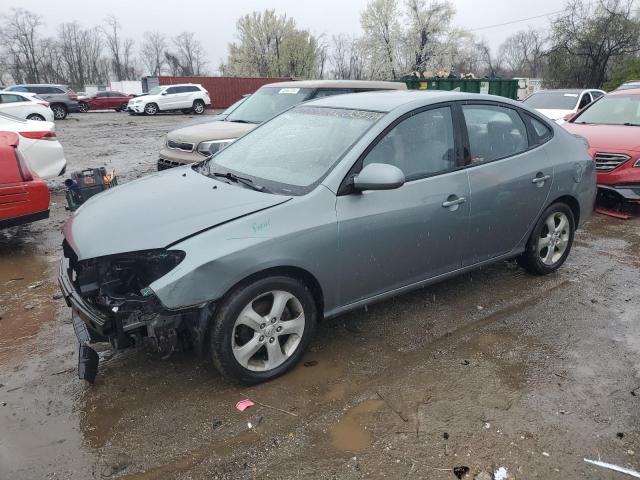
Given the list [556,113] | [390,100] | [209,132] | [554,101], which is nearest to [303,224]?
[390,100]

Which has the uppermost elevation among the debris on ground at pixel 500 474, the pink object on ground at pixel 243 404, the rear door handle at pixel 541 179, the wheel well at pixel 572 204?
the rear door handle at pixel 541 179

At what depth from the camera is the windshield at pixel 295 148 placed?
132 inches

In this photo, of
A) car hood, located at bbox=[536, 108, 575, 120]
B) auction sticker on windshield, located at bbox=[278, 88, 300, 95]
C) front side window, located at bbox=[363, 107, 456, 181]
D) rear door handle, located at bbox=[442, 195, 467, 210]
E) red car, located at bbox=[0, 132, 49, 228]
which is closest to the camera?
front side window, located at bbox=[363, 107, 456, 181]

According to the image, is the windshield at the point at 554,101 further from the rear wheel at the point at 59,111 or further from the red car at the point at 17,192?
the rear wheel at the point at 59,111

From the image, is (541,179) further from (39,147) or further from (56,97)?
(56,97)

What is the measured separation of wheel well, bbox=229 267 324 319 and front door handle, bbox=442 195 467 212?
114 centimetres

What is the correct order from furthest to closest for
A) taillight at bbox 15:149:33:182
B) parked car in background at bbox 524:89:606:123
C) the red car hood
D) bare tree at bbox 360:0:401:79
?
1. bare tree at bbox 360:0:401:79
2. parked car in background at bbox 524:89:606:123
3. the red car hood
4. taillight at bbox 15:149:33:182

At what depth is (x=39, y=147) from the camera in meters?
7.22

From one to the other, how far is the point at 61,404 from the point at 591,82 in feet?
117

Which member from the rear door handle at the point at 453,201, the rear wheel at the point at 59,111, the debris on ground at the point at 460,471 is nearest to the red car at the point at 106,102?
the rear wheel at the point at 59,111

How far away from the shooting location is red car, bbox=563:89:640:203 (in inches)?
263

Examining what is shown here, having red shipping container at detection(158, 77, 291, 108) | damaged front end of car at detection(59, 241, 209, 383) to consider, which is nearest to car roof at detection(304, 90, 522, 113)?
damaged front end of car at detection(59, 241, 209, 383)

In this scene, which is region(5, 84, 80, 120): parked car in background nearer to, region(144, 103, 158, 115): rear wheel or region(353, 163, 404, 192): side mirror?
region(144, 103, 158, 115): rear wheel

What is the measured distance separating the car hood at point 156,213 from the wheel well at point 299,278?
357mm
